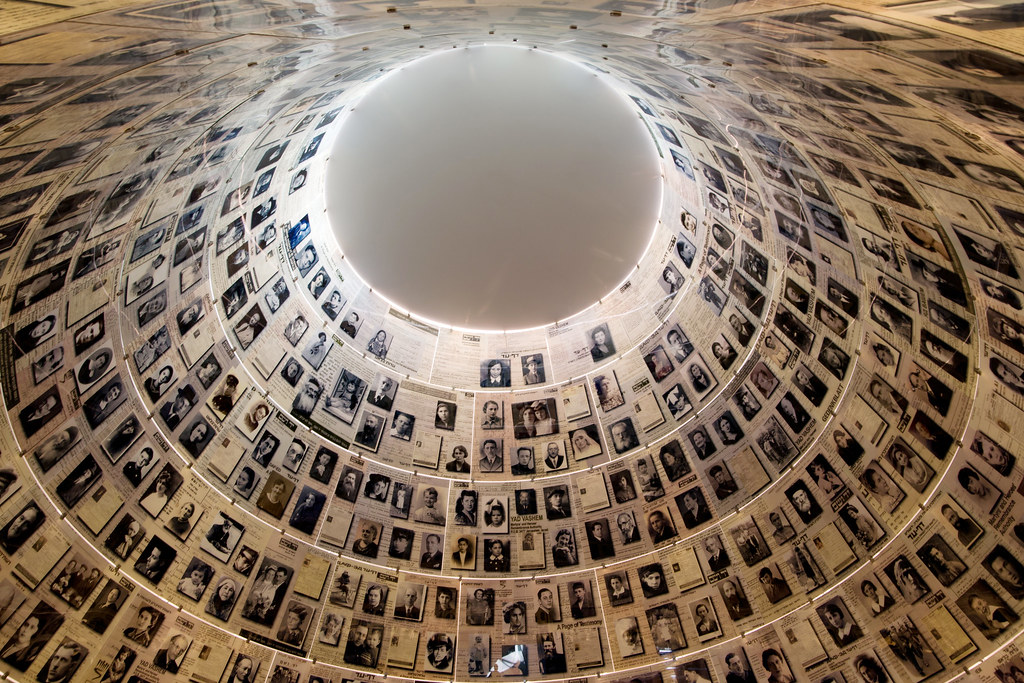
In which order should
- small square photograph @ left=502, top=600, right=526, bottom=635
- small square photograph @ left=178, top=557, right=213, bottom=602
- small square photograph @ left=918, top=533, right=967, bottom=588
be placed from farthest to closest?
small square photograph @ left=502, top=600, right=526, bottom=635, small square photograph @ left=178, top=557, right=213, bottom=602, small square photograph @ left=918, top=533, right=967, bottom=588

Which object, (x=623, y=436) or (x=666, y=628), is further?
(x=623, y=436)

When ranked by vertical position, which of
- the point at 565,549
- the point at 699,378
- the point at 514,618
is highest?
the point at 699,378

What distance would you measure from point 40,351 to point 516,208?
1027 cm

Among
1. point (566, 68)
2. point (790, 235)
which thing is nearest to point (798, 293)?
point (790, 235)

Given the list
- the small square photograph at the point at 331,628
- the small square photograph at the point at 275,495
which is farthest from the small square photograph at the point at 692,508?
the small square photograph at the point at 275,495

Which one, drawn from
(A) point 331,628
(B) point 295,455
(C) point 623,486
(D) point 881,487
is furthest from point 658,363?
(A) point 331,628

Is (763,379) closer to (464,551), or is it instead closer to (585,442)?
(585,442)

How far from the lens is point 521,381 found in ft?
47.4

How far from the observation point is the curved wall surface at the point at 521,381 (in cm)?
773

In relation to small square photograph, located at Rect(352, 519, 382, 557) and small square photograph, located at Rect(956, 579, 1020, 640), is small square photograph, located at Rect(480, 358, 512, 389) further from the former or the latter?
small square photograph, located at Rect(956, 579, 1020, 640)

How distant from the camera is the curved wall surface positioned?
25.3 feet

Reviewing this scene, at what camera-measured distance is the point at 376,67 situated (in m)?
11.5

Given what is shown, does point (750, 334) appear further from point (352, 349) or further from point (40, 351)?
point (40, 351)

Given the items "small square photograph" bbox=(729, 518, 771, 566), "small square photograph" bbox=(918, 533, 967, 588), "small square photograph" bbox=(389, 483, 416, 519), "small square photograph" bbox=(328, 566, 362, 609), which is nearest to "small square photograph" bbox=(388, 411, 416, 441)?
"small square photograph" bbox=(389, 483, 416, 519)
